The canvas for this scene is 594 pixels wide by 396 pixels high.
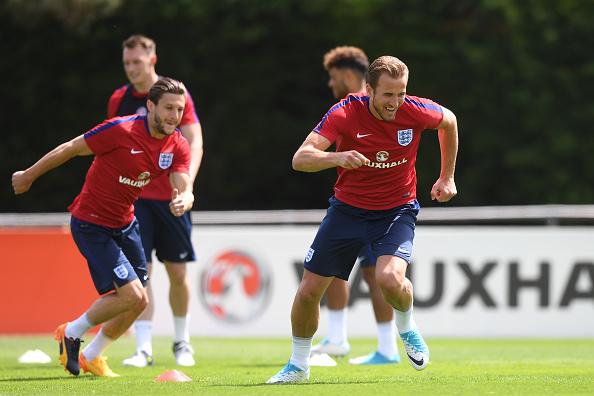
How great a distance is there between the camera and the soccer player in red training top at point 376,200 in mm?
7750

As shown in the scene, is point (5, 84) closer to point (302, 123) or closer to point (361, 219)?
point (302, 123)

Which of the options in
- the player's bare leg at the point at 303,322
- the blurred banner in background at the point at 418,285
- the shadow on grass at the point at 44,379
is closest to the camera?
the player's bare leg at the point at 303,322

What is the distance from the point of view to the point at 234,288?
13961 mm

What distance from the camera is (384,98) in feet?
25.3

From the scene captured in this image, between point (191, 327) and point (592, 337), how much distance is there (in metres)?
4.50

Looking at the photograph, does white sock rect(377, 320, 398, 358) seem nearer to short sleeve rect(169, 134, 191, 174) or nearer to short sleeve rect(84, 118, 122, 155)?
short sleeve rect(169, 134, 191, 174)

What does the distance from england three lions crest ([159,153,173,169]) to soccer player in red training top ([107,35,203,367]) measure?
1194mm

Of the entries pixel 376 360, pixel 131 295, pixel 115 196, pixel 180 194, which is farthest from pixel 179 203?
pixel 376 360

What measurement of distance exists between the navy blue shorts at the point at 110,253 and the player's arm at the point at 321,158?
179 centimetres

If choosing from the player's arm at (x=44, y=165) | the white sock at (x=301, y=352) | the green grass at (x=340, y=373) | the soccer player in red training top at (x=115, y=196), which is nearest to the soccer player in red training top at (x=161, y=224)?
the green grass at (x=340, y=373)

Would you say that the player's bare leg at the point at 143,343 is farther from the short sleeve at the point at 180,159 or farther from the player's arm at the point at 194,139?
the short sleeve at the point at 180,159

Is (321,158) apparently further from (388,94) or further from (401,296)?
(401,296)

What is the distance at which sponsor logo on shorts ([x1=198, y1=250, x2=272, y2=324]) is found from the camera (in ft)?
45.8

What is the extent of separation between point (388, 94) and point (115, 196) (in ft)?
7.22
